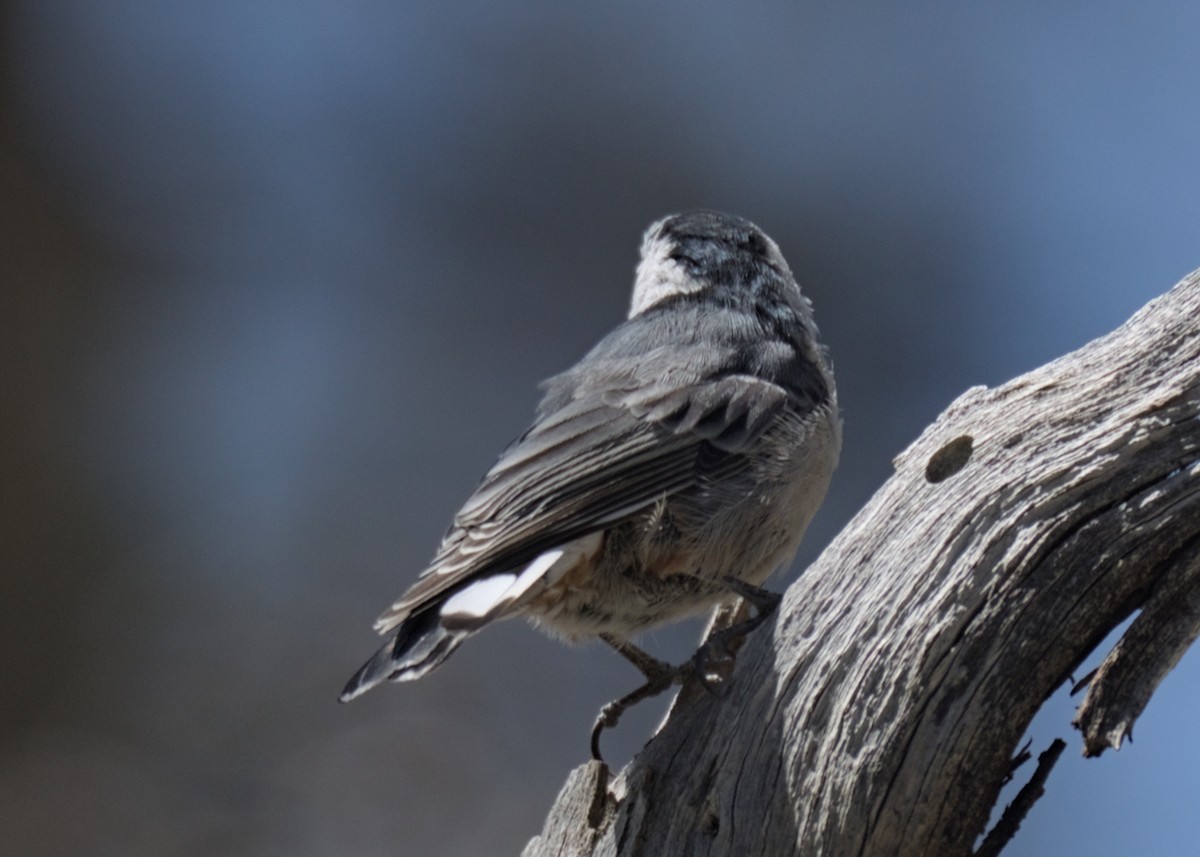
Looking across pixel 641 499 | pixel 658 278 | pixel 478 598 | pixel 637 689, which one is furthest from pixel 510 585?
pixel 658 278

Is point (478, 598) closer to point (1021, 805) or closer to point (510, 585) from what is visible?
point (510, 585)

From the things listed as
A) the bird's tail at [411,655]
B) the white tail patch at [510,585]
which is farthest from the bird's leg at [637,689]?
the bird's tail at [411,655]

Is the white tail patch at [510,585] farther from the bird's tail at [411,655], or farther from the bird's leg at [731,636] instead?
the bird's leg at [731,636]

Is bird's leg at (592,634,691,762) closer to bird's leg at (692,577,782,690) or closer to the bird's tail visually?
bird's leg at (692,577,782,690)

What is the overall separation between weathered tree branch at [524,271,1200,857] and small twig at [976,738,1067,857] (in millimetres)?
39

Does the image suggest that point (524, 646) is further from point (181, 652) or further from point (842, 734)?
point (842, 734)

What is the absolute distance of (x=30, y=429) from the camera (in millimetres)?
4352

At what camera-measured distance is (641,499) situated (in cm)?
262

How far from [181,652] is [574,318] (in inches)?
74.3

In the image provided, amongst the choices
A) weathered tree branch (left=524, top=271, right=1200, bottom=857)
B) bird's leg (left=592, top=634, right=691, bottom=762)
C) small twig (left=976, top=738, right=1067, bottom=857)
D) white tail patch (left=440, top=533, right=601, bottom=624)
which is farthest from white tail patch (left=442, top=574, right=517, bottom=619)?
small twig (left=976, top=738, right=1067, bottom=857)

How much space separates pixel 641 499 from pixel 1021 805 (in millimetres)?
963

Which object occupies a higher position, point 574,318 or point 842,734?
point 574,318

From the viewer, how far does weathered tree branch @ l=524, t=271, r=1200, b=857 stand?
6.38ft

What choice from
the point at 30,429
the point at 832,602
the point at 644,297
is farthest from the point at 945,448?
the point at 30,429
